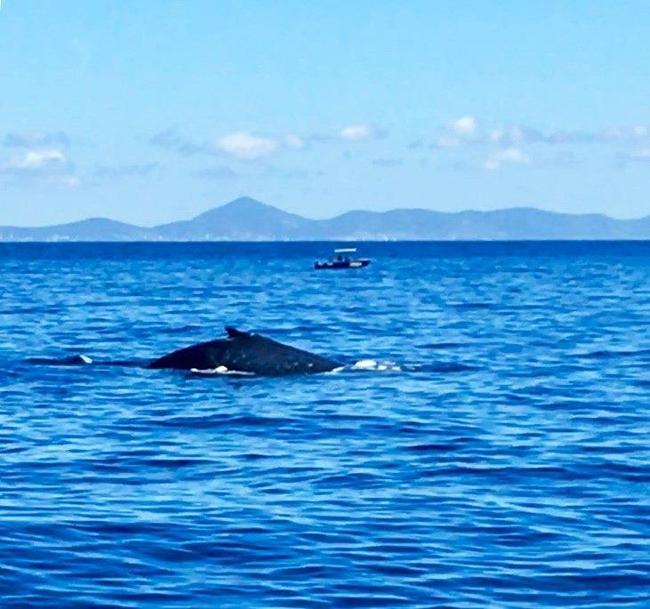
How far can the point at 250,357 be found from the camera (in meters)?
28.2

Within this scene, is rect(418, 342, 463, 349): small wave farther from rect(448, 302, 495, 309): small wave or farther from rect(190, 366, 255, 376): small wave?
rect(448, 302, 495, 309): small wave

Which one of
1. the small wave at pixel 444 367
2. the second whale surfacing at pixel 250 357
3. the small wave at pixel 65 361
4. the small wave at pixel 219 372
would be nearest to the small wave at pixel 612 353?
the small wave at pixel 444 367

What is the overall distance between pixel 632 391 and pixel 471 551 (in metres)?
13.8

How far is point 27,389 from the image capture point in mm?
26812

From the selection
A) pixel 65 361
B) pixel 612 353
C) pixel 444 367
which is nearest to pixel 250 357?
pixel 444 367

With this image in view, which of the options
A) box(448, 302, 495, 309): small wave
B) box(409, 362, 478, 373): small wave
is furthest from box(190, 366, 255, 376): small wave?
box(448, 302, 495, 309): small wave

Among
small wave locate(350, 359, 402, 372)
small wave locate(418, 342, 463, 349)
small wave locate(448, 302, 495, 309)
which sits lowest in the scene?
small wave locate(448, 302, 495, 309)

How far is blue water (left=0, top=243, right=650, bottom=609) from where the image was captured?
12.7 metres

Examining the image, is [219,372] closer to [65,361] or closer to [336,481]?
[65,361]

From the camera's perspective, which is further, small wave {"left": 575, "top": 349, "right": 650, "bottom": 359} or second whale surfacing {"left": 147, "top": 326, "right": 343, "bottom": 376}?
small wave {"left": 575, "top": 349, "right": 650, "bottom": 359}

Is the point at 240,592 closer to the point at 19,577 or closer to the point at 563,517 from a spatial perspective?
the point at 19,577

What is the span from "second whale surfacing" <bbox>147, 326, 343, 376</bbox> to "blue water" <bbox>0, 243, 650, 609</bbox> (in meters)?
0.64

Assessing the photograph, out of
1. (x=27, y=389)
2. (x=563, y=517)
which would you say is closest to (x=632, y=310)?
(x=27, y=389)

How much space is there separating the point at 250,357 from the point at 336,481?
11.3 m
